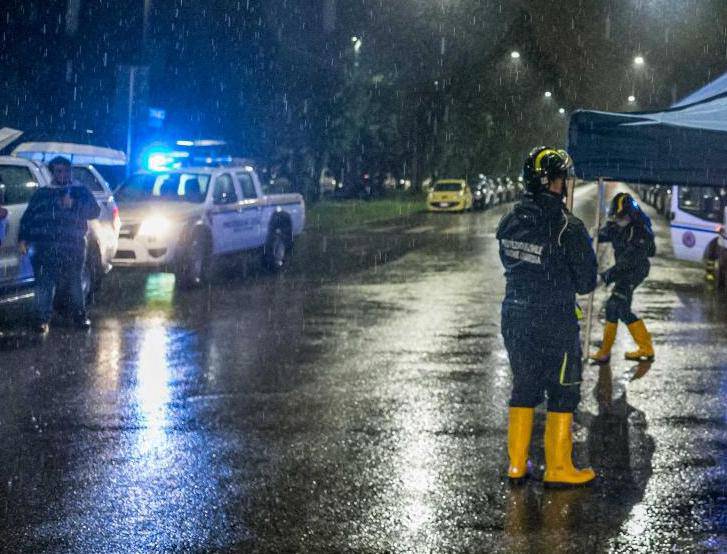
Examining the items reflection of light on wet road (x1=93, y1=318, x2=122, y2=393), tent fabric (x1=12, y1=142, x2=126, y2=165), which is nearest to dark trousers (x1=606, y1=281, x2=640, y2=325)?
reflection of light on wet road (x1=93, y1=318, x2=122, y2=393)

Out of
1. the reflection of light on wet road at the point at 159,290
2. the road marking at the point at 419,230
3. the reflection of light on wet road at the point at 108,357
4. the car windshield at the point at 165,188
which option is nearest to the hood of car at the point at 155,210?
the car windshield at the point at 165,188

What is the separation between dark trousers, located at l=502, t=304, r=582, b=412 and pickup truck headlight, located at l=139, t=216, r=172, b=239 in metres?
10.5

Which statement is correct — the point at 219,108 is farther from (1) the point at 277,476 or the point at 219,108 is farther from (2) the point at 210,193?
(1) the point at 277,476

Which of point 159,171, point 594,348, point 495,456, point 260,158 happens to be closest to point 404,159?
point 260,158

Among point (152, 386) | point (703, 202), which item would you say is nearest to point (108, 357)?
point (152, 386)

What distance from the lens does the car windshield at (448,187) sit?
45.8m

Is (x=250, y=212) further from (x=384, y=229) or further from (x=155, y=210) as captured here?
(x=384, y=229)

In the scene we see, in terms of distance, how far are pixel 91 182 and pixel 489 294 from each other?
19.0 feet

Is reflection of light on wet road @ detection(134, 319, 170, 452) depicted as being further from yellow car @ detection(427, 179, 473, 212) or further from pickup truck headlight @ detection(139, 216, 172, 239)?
yellow car @ detection(427, 179, 473, 212)

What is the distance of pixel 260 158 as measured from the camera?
39.6 m

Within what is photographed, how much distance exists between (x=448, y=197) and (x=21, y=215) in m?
33.6

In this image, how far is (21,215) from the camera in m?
12.3

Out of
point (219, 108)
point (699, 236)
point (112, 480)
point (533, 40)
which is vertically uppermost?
point (533, 40)

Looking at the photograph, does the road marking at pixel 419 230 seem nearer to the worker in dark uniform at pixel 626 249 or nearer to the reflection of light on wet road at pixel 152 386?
the reflection of light on wet road at pixel 152 386
